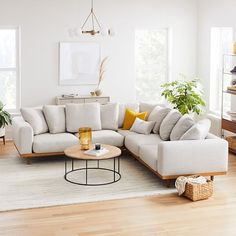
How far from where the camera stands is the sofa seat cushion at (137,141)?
26.3 ft

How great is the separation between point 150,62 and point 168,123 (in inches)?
129

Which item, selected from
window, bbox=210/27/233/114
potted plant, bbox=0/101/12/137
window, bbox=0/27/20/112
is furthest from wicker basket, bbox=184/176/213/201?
window, bbox=0/27/20/112

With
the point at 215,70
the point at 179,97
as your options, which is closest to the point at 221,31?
the point at 215,70

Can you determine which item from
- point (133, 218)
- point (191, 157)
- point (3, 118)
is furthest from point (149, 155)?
point (3, 118)

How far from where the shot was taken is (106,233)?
5594mm

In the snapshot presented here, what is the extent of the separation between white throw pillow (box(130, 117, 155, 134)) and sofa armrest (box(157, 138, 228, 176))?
152 centimetres

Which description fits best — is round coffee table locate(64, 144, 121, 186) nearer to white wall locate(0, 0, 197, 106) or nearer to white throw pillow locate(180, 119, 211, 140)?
white throw pillow locate(180, 119, 211, 140)

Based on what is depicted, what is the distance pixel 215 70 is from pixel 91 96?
2477 millimetres

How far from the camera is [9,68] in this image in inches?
399

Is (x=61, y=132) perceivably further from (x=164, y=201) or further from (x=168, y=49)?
(x=168, y=49)

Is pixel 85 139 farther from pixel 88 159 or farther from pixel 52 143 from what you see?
pixel 52 143

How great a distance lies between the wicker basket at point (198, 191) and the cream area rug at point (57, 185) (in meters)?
0.38

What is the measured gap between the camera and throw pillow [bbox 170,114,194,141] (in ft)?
25.1

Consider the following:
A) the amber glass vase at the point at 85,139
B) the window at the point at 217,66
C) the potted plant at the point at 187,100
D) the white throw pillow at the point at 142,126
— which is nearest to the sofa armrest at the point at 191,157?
the amber glass vase at the point at 85,139
